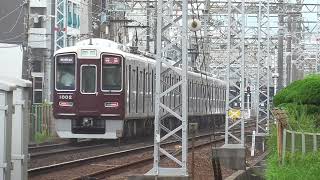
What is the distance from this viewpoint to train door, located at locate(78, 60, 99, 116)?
23906mm

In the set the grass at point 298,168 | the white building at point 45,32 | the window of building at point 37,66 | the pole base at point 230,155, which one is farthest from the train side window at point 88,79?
the window of building at point 37,66

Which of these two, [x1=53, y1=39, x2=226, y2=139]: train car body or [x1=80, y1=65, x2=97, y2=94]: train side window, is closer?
[x1=53, y1=39, x2=226, y2=139]: train car body

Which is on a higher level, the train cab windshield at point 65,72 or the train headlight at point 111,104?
the train cab windshield at point 65,72

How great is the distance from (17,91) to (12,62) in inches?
950

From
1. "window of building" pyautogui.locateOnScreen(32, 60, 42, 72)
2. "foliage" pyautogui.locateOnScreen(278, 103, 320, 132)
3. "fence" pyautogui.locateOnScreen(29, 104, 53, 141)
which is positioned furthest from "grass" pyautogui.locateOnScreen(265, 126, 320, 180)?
"window of building" pyautogui.locateOnScreen(32, 60, 42, 72)

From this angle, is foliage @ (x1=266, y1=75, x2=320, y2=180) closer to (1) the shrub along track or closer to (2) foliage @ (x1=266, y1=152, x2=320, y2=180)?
(2) foliage @ (x1=266, y1=152, x2=320, y2=180)

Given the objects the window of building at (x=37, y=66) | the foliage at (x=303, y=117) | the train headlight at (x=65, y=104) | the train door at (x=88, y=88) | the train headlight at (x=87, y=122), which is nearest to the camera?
the foliage at (x=303, y=117)

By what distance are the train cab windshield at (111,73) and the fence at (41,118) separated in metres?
6.18

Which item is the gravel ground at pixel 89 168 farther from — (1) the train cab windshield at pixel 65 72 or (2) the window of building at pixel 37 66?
(2) the window of building at pixel 37 66

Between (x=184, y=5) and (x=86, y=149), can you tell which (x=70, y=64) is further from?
(x=184, y=5)

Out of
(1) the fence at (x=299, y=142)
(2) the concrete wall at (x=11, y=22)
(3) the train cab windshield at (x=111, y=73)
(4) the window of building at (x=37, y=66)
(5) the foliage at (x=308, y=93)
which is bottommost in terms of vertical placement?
(1) the fence at (x=299, y=142)

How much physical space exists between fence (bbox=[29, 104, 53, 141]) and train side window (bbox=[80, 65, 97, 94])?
5.81 meters

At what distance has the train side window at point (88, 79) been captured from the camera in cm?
2397

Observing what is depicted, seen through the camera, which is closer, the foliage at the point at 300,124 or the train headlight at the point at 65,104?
the foliage at the point at 300,124
